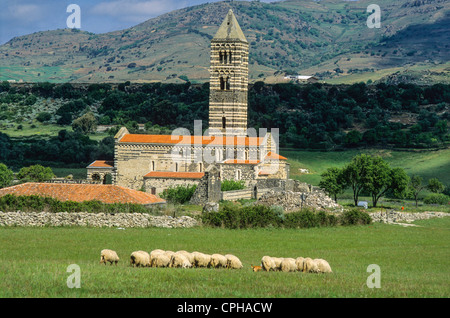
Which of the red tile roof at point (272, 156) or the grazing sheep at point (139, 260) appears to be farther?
the red tile roof at point (272, 156)

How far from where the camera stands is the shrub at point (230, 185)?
2475 inches

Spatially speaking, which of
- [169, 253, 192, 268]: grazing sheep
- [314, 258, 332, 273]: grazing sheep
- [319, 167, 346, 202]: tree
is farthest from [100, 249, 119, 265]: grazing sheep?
[319, 167, 346, 202]: tree

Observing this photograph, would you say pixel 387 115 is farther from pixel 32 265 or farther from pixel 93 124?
pixel 32 265

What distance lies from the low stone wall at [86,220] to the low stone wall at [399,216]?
12697 mm

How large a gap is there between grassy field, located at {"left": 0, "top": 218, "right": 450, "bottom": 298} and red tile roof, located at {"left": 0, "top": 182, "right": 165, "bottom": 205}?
6.72 m

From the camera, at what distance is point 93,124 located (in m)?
116

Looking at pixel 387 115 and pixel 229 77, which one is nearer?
pixel 229 77

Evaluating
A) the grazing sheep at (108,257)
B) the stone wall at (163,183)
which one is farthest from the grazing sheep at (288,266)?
the stone wall at (163,183)

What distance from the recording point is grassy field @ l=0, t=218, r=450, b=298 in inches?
838

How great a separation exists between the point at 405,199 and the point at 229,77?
64.6ft

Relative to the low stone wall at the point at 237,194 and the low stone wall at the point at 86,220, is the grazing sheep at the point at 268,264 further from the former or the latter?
the low stone wall at the point at 237,194

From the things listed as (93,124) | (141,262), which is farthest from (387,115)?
(141,262)

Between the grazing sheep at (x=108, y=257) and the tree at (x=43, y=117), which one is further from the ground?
the tree at (x=43, y=117)

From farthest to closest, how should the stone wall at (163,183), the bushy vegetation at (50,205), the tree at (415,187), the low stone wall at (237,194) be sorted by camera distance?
the tree at (415,187), the stone wall at (163,183), the low stone wall at (237,194), the bushy vegetation at (50,205)
